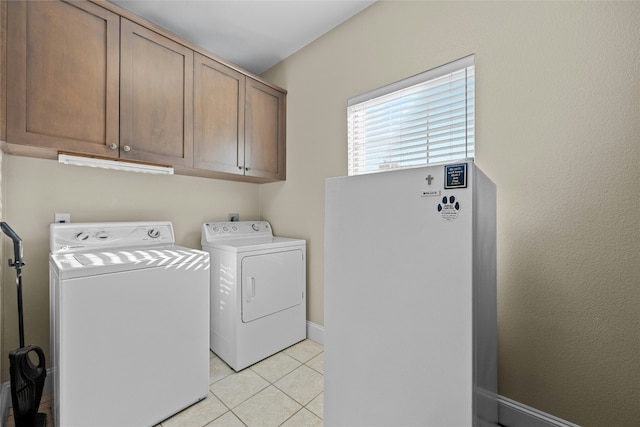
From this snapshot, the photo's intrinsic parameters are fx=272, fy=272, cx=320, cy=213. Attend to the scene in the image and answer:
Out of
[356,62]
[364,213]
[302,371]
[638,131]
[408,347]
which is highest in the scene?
[356,62]

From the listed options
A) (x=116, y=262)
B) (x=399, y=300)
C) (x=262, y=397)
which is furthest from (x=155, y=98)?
(x=262, y=397)

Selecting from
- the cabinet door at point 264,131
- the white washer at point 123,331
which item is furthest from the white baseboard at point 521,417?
the cabinet door at point 264,131

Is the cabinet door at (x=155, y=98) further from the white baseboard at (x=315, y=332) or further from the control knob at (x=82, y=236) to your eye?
the white baseboard at (x=315, y=332)

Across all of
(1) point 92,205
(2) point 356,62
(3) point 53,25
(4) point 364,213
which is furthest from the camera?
(2) point 356,62

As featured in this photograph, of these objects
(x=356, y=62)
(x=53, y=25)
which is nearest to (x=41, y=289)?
(x=53, y=25)

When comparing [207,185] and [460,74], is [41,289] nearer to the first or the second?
[207,185]

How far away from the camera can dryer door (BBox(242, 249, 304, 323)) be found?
1985 mm

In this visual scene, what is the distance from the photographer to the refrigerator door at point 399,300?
93 centimetres

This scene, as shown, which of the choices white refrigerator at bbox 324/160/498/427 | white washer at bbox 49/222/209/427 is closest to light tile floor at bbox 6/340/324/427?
white washer at bbox 49/222/209/427

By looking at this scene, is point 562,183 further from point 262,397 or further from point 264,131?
point 264,131

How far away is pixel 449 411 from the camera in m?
0.94

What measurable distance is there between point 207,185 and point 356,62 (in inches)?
65.5

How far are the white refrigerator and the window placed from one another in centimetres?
61

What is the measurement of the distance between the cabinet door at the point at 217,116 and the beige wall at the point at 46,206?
0.45 m
